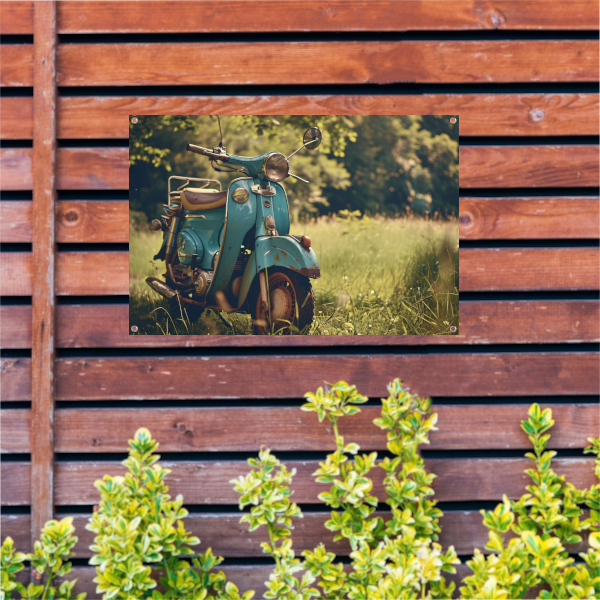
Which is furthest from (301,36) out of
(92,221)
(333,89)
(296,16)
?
(92,221)

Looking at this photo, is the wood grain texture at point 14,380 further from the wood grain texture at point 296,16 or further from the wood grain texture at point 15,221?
the wood grain texture at point 296,16

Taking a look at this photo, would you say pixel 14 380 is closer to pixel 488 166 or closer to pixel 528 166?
pixel 488 166

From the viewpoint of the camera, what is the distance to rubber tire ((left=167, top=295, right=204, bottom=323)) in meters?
2.07

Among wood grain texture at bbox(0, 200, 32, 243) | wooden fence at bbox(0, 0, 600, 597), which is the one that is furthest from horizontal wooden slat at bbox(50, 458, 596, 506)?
wood grain texture at bbox(0, 200, 32, 243)

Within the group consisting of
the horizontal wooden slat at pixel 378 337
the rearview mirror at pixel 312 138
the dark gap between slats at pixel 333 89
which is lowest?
the horizontal wooden slat at pixel 378 337

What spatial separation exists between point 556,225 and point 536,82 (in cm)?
63

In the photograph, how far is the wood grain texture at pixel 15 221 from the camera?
2082 millimetres

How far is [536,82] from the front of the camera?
210 cm

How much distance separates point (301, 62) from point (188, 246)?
3.06 feet

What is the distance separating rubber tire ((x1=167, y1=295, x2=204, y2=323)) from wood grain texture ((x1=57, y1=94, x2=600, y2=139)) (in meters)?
0.75

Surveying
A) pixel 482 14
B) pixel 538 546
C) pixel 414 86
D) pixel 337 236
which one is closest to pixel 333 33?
pixel 414 86

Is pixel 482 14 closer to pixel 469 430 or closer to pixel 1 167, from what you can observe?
pixel 469 430

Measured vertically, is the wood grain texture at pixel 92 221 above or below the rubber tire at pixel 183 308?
above

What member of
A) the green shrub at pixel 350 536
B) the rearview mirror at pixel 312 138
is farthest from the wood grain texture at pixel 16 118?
the green shrub at pixel 350 536
